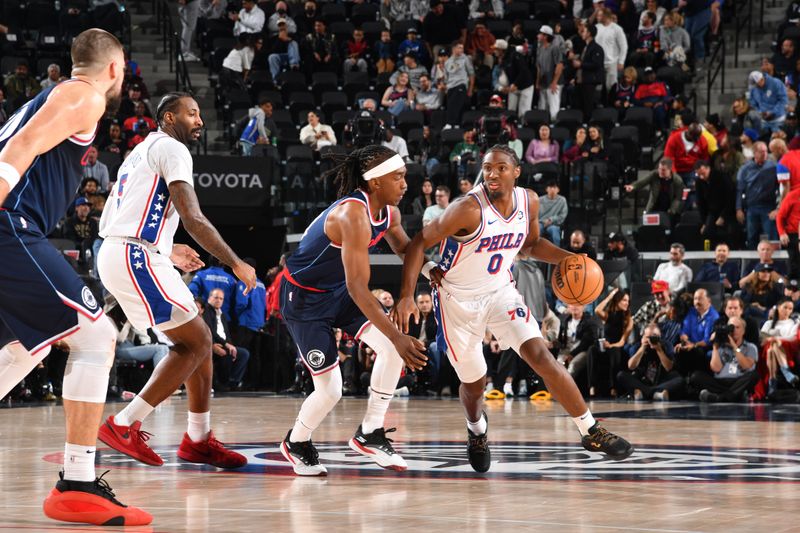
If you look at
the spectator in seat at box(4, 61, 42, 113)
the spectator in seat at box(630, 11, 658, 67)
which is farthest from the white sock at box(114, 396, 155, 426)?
the spectator in seat at box(630, 11, 658, 67)

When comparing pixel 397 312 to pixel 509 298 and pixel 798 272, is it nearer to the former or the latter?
pixel 509 298

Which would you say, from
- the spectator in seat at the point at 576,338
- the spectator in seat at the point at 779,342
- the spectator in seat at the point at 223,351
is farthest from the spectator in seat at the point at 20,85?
the spectator in seat at the point at 779,342

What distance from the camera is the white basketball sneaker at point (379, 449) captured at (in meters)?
5.84

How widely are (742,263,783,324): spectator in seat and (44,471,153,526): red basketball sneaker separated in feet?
31.5

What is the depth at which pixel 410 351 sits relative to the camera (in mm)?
5215

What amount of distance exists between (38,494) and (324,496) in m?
1.22

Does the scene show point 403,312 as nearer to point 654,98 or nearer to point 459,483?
point 459,483

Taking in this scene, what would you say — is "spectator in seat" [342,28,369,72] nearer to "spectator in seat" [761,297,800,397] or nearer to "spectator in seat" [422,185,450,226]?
"spectator in seat" [422,185,450,226]

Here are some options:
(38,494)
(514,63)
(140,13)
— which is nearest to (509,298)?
(38,494)

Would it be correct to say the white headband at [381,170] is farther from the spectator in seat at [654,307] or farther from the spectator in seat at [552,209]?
the spectator in seat at [552,209]

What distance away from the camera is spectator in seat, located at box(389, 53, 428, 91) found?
735 inches

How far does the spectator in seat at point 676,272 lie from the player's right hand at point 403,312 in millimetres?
8184

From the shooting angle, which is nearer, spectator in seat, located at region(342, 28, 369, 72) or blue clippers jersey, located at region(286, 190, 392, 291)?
blue clippers jersey, located at region(286, 190, 392, 291)

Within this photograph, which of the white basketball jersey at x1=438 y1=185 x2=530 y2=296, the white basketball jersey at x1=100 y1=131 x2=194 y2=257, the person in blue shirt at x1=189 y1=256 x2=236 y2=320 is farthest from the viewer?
the person in blue shirt at x1=189 y1=256 x2=236 y2=320
